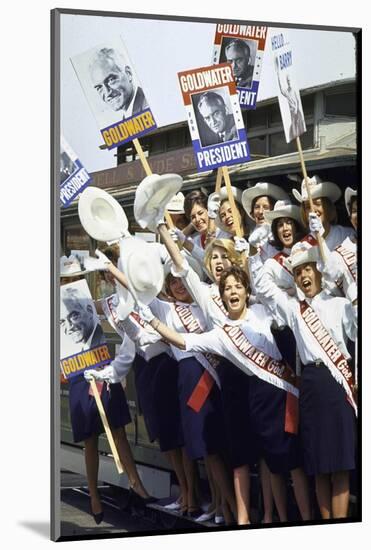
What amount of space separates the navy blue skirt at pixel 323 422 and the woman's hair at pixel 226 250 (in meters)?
0.64

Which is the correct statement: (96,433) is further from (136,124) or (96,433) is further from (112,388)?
(136,124)

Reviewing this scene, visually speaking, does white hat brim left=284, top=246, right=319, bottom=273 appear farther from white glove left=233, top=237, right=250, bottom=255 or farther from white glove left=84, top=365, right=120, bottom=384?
white glove left=84, top=365, right=120, bottom=384

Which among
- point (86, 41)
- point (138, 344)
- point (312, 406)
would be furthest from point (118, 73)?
point (312, 406)

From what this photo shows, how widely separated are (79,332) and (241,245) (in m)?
0.91

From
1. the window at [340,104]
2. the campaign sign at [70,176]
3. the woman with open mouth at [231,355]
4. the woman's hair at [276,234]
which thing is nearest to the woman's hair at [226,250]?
the woman with open mouth at [231,355]

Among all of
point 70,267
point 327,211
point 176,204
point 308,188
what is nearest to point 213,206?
point 176,204

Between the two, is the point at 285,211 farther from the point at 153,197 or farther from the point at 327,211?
the point at 153,197

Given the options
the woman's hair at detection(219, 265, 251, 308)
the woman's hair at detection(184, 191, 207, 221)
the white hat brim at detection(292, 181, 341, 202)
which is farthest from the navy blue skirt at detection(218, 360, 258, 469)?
the white hat brim at detection(292, 181, 341, 202)

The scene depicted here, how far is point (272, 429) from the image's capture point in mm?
7699

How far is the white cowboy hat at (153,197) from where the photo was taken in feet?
24.6

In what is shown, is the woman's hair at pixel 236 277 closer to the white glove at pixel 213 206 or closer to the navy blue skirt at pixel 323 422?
the white glove at pixel 213 206

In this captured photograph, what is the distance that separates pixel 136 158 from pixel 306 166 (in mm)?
892

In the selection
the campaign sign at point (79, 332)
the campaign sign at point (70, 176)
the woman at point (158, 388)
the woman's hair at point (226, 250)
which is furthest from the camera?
the woman's hair at point (226, 250)

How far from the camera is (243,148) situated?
25.3ft
